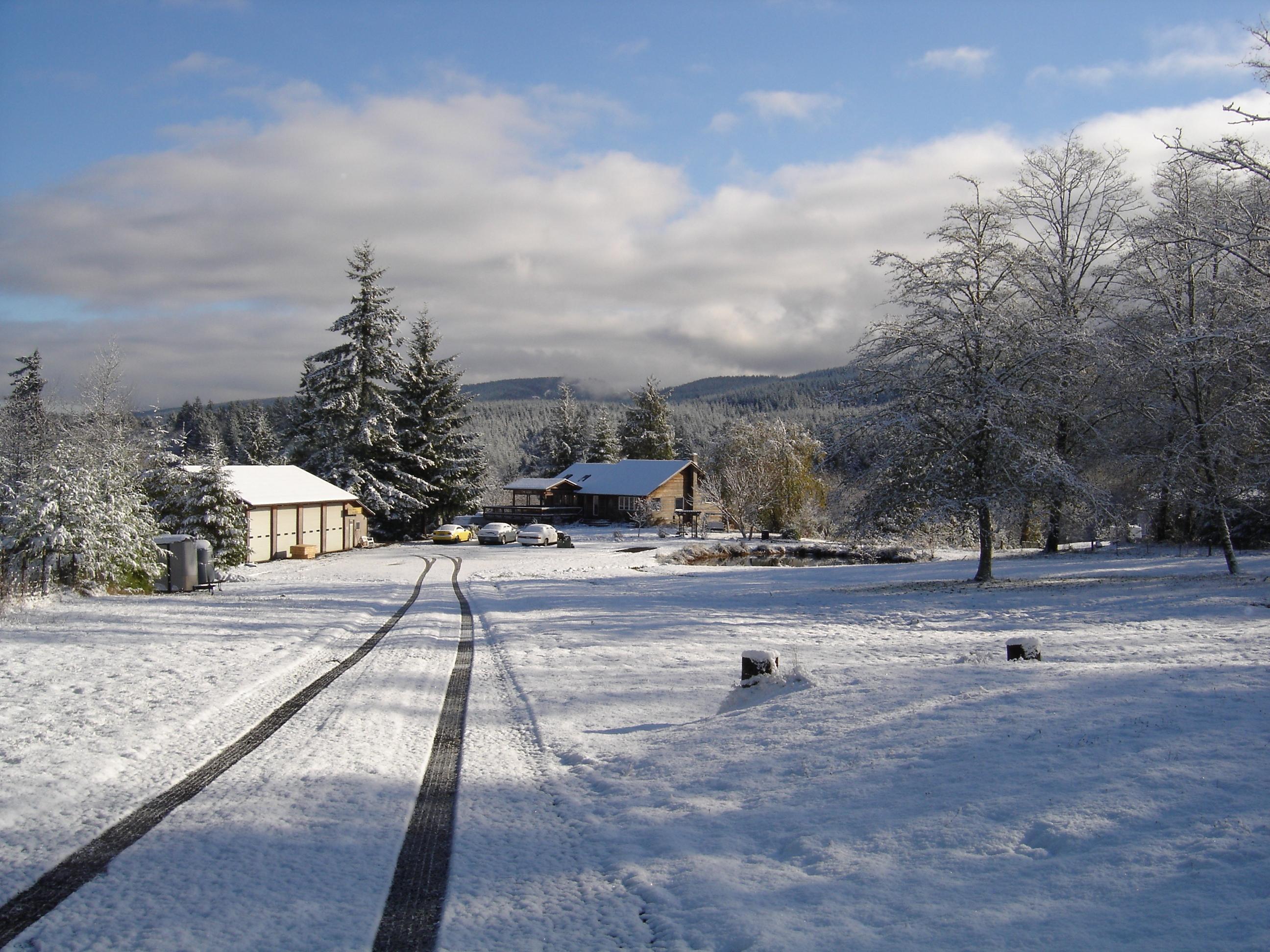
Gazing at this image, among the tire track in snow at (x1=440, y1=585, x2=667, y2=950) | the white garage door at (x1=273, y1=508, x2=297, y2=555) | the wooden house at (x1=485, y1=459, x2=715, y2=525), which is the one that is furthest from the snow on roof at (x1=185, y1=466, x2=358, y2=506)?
the tire track in snow at (x1=440, y1=585, x2=667, y2=950)

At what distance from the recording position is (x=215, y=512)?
3275cm

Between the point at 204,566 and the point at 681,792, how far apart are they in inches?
841

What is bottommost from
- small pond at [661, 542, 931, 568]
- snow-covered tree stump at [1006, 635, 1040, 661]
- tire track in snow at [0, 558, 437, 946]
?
small pond at [661, 542, 931, 568]

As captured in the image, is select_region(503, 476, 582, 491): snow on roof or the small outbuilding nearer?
the small outbuilding

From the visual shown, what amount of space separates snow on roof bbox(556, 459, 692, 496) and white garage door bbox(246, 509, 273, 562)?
31.4 m

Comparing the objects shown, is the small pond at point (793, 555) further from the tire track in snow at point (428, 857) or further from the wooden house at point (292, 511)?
the tire track in snow at point (428, 857)

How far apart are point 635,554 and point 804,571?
11053 mm

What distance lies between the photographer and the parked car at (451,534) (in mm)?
51812

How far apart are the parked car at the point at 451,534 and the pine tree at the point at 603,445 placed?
A: 28.4 metres

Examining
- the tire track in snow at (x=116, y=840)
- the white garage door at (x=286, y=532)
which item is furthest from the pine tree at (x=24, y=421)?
the tire track in snow at (x=116, y=840)

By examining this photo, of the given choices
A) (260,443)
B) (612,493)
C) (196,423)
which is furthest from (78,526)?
(196,423)

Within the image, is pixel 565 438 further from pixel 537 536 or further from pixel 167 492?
pixel 167 492

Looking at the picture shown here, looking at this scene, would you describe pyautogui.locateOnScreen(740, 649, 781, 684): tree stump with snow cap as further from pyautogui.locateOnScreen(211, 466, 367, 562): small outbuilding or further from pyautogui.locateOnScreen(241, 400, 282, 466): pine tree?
pyautogui.locateOnScreen(241, 400, 282, 466): pine tree

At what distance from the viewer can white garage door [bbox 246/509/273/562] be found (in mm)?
38594
